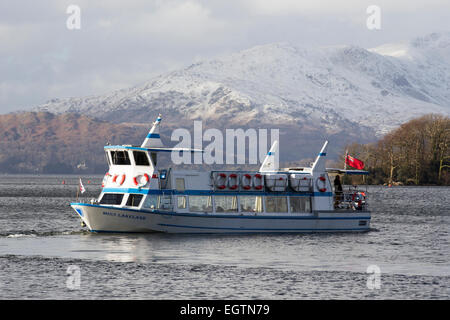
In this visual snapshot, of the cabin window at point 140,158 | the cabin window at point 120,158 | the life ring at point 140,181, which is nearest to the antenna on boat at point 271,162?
the cabin window at point 140,158

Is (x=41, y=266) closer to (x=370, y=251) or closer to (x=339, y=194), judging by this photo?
(x=370, y=251)

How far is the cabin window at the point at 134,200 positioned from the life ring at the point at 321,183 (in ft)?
55.7

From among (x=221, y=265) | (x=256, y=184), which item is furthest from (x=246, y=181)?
(x=221, y=265)

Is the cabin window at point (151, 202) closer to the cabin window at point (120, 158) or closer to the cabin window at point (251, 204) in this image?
the cabin window at point (120, 158)

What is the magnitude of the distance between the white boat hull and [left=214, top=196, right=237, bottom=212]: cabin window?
110cm

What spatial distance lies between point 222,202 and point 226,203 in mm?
435

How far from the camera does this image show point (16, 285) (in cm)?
4344

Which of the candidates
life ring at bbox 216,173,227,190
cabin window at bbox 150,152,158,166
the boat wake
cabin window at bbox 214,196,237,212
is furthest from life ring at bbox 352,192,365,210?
the boat wake

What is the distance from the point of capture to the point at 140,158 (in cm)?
6588

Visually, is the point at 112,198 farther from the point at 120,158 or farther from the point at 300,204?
the point at 300,204

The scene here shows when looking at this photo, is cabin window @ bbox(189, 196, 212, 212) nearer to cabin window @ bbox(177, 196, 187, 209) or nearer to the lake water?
cabin window @ bbox(177, 196, 187, 209)

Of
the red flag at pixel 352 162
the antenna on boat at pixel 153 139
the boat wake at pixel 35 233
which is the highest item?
the antenna on boat at pixel 153 139

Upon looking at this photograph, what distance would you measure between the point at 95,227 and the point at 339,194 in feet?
78.5

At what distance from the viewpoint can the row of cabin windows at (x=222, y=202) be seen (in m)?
64.5
